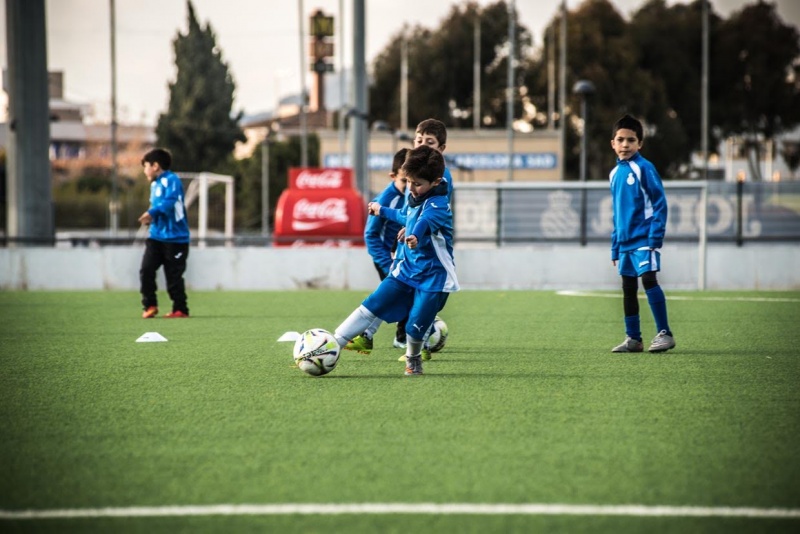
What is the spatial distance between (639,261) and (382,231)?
1.92 metres

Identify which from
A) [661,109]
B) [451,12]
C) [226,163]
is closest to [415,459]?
[661,109]

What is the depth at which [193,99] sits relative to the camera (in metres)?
69.7

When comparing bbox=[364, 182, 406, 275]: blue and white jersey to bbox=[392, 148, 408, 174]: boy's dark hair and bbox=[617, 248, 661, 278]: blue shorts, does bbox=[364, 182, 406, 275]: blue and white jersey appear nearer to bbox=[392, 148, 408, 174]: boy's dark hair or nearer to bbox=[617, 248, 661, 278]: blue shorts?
bbox=[392, 148, 408, 174]: boy's dark hair

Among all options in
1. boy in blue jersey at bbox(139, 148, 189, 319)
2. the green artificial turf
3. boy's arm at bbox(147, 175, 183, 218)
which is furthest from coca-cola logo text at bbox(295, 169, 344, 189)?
the green artificial turf

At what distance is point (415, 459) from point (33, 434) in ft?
6.19

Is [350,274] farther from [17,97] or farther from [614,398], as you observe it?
Answer: [614,398]

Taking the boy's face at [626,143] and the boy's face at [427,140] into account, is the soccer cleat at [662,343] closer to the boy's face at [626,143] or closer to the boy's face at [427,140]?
the boy's face at [626,143]

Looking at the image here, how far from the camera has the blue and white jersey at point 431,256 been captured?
6.79 meters

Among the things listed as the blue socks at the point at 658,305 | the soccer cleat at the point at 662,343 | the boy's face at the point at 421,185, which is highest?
the boy's face at the point at 421,185

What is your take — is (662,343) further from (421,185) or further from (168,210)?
(168,210)

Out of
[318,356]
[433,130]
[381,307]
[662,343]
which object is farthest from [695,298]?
[318,356]

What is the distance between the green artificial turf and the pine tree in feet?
204

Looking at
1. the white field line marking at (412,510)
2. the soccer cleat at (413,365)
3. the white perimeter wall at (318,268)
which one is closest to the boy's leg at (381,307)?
the soccer cleat at (413,365)

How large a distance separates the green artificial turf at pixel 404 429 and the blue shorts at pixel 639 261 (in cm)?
63
